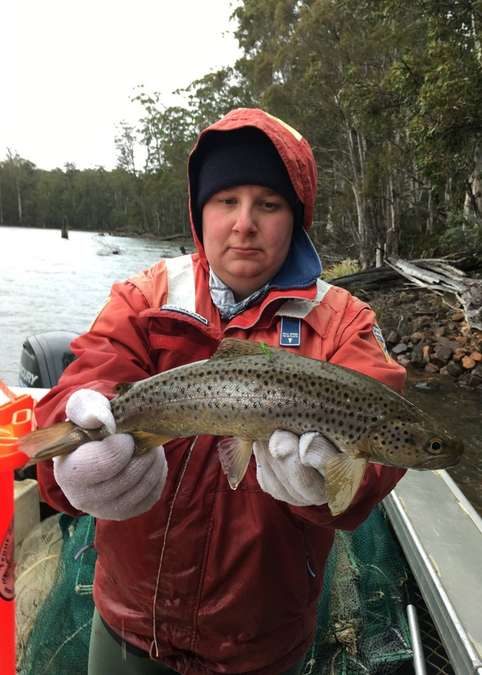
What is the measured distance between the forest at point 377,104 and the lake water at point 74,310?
226 inches

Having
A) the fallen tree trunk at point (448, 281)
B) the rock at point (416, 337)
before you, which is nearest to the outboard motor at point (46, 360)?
the fallen tree trunk at point (448, 281)

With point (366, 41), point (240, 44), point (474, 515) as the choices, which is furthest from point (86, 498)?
point (240, 44)

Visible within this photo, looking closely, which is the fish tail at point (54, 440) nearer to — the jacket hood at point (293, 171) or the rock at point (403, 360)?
the jacket hood at point (293, 171)

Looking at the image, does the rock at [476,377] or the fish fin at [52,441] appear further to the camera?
the rock at [476,377]

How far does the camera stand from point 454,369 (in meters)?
11.9

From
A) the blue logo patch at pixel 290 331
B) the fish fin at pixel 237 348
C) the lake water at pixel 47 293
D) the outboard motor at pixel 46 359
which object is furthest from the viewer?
the lake water at pixel 47 293

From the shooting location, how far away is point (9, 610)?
7.42 feet

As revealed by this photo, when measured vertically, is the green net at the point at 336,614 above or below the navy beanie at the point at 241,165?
below

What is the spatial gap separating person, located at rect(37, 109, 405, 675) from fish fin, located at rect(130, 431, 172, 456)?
3 cm

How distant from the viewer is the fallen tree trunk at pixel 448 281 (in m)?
11.6

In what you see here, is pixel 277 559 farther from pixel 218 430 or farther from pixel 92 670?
pixel 92 670

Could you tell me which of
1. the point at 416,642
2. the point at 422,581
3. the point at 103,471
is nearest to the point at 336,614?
the point at 416,642

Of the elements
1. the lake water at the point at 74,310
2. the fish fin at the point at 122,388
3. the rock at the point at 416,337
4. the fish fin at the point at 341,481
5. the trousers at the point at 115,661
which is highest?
the fish fin at the point at 122,388

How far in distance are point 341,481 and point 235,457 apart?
405 mm
